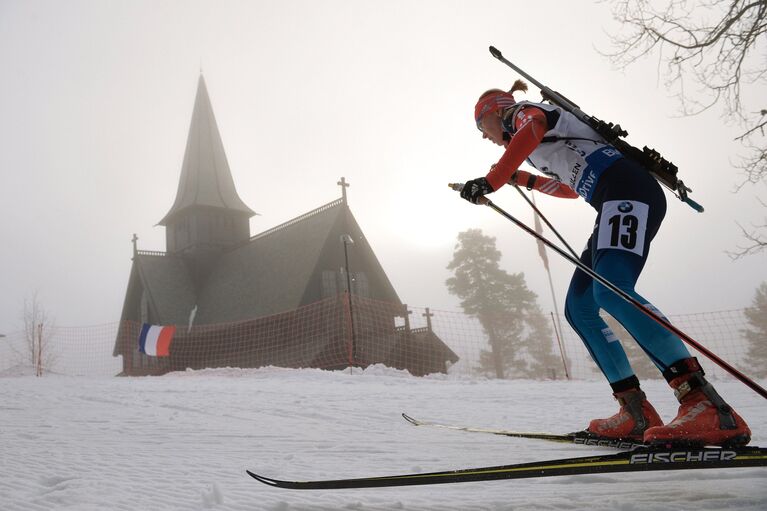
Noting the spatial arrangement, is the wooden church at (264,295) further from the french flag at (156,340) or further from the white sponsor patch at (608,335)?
the white sponsor patch at (608,335)

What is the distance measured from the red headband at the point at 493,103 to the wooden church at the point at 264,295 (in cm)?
1045

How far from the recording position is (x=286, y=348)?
719 inches

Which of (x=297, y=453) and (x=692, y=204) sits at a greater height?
(x=692, y=204)

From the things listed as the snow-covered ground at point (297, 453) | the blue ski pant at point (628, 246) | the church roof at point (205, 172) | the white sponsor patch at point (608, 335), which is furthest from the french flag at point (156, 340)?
the blue ski pant at point (628, 246)

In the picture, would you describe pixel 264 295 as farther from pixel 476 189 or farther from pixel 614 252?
pixel 614 252

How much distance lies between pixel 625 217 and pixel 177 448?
121 inches

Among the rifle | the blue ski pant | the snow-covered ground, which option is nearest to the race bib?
the blue ski pant

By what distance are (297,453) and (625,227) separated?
2343 millimetres

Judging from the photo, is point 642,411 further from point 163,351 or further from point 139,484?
point 163,351

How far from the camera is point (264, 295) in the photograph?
20.8 m

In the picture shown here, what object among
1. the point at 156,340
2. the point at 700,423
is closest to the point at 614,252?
the point at 700,423

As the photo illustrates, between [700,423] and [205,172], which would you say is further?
[205,172]

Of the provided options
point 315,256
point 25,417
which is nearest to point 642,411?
point 25,417

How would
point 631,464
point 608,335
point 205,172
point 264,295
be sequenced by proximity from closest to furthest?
point 631,464 < point 608,335 < point 264,295 < point 205,172
